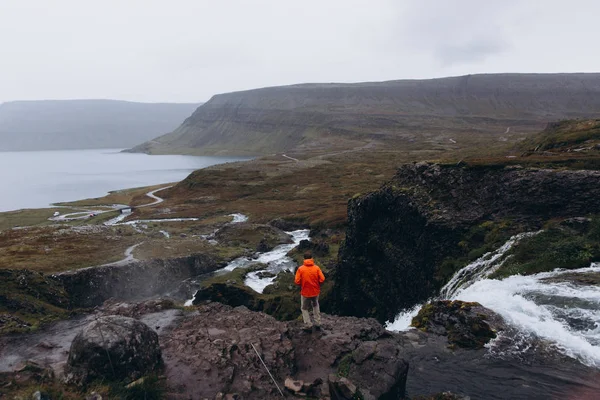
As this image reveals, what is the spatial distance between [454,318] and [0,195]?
20420 cm

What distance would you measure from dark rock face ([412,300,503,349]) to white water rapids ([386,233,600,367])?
90 centimetres

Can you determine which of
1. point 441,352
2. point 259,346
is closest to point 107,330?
point 259,346

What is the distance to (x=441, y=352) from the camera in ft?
57.6

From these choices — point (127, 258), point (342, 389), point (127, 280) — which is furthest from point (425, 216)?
point (127, 258)

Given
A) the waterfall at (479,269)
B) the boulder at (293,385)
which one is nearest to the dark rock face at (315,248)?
the waterfall at (479,269)

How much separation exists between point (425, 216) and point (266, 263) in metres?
31.1

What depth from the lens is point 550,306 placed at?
18.1m

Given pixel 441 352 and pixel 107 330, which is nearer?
pixel 107 330

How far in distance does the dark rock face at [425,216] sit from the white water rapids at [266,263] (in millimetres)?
13353

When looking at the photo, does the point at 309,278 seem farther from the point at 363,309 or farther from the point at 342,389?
the point at 363,309

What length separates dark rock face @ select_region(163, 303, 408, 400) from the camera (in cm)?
1512

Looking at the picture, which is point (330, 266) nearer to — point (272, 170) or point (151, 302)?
point (151, 302)

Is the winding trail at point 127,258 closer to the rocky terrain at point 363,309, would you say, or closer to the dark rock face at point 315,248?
the rocky terrain at point 363,309

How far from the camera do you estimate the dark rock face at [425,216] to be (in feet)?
91.5
